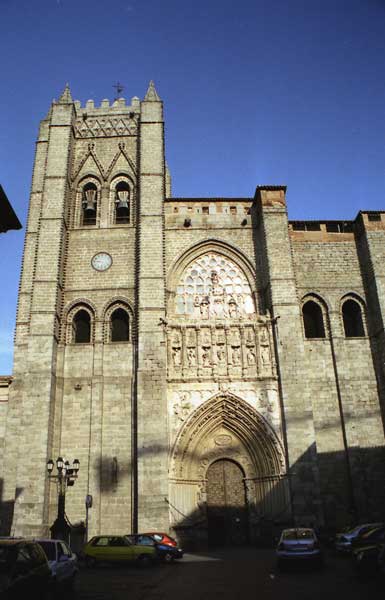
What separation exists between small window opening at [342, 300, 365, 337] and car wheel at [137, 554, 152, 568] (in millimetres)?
10311

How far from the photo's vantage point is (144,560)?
1161 centimetres

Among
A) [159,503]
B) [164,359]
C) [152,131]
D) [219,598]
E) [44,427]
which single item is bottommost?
[219,598]

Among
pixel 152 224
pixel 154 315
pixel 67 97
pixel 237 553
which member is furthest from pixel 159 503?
pixel 67 97

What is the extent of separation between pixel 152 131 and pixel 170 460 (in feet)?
41.4

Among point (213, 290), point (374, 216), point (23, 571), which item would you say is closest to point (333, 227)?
point (374, 216)

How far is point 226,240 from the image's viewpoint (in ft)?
62.2

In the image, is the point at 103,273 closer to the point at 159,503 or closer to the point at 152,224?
the point at 152,224

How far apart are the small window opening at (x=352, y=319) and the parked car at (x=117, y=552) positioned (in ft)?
33.7

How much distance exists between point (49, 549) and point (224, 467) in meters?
9.13

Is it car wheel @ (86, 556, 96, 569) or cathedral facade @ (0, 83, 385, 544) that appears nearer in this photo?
car wheel @ (86, 556, 96, 569)

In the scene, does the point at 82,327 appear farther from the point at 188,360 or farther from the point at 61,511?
the point at 61,511

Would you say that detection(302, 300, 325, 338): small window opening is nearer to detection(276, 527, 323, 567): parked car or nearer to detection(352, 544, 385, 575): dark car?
detection(276, 527, 323, 567): parked car

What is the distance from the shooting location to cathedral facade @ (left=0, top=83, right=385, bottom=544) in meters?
15.0

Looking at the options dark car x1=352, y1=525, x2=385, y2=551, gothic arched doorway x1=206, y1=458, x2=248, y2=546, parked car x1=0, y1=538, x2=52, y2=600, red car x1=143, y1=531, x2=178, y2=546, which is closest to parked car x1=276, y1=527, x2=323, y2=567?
dark car x1=352, y1=525, x2=385, y2=551
